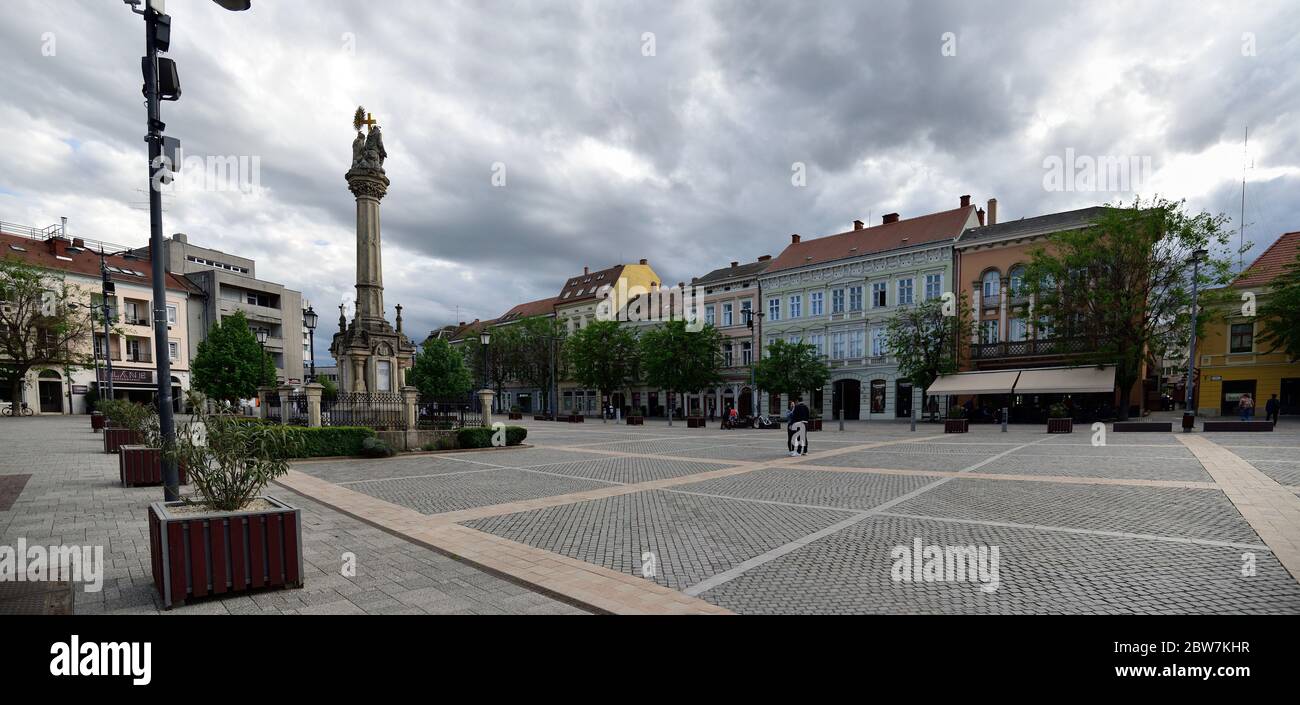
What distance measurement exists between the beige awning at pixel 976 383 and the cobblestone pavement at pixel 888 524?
17.8 meters

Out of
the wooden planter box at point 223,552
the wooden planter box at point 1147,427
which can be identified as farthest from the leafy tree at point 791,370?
the wooden planter box at point 223,552

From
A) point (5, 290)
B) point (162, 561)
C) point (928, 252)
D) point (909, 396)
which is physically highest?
point (928, 252)

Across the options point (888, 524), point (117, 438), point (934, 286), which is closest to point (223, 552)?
point (888, 524)

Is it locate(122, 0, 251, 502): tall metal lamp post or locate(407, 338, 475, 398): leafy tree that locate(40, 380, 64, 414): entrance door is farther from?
locate(122, 0, 251, 502): tall metal lamp post

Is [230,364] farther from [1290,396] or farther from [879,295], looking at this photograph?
[1290,396]

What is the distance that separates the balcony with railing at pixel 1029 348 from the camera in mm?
30023

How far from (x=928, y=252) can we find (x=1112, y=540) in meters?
35.7

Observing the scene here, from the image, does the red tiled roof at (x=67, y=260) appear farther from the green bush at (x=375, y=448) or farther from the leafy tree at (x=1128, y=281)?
the leafy tree at (x=1128, y=281)

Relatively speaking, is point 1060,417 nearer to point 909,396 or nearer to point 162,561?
point 909,396

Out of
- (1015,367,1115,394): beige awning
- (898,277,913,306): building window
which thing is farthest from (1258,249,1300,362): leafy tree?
(898,277,913,306): building window

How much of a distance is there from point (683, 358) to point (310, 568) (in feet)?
126

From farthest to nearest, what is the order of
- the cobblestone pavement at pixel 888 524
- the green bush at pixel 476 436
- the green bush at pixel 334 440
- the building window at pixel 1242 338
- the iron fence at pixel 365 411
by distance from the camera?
the building window at pixel 1242 338, the green bush at pixel 476 436, the iron fence at pixel 365 411, the green bush at pixel 334 440, the cobblestone pavement at pixel 888 524
